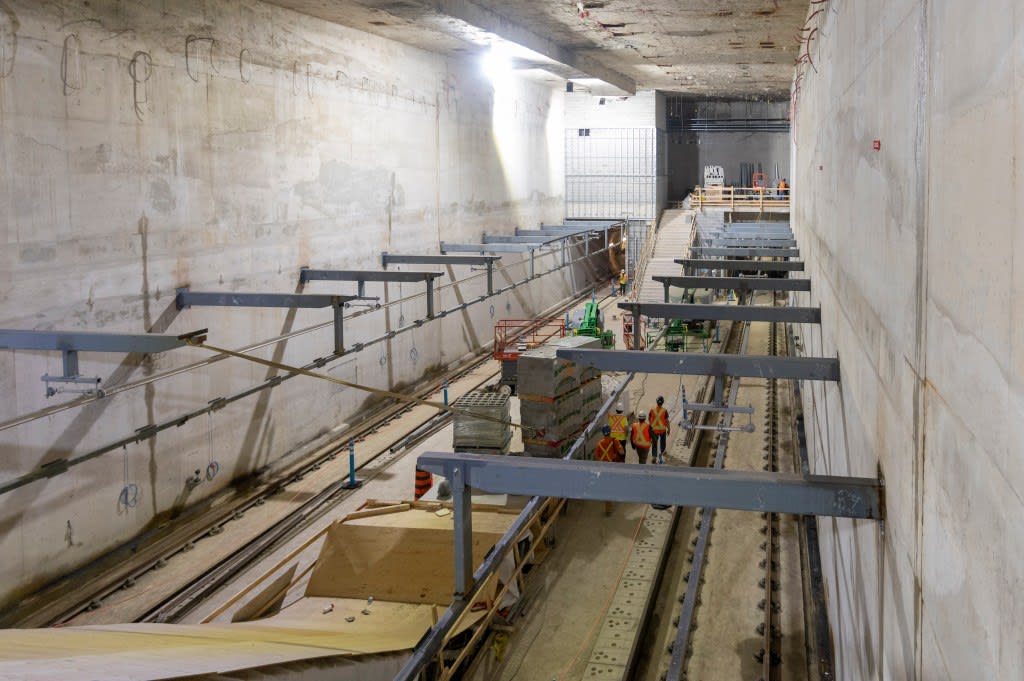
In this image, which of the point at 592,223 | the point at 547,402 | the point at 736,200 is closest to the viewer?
the point at 547,402

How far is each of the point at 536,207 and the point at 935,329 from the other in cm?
2660

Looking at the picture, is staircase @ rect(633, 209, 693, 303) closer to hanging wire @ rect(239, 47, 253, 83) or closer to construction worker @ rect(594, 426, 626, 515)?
construction worker @ rect(594, 426, 626, 515)

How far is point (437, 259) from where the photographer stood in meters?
17.5

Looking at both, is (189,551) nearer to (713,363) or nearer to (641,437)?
(641,437)

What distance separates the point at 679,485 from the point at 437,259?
13262mm

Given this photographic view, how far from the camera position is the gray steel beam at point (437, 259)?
17.2m

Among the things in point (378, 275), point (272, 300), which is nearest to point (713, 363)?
point (272, 300)

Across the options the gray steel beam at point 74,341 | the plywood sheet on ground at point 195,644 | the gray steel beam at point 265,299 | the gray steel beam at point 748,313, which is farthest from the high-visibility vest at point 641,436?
the gray steel beam at point 74,341

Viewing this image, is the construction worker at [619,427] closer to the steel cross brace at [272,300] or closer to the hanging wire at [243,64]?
the steel cross brace at [272,300]

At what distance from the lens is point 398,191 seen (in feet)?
62.7

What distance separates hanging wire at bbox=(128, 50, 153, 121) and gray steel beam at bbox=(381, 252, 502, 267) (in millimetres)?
6351

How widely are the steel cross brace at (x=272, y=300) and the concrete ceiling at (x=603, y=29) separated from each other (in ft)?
16.2

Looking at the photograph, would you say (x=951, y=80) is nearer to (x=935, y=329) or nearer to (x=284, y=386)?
(x=935, y=329)

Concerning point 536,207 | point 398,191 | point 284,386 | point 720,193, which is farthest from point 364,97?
point 720,193
